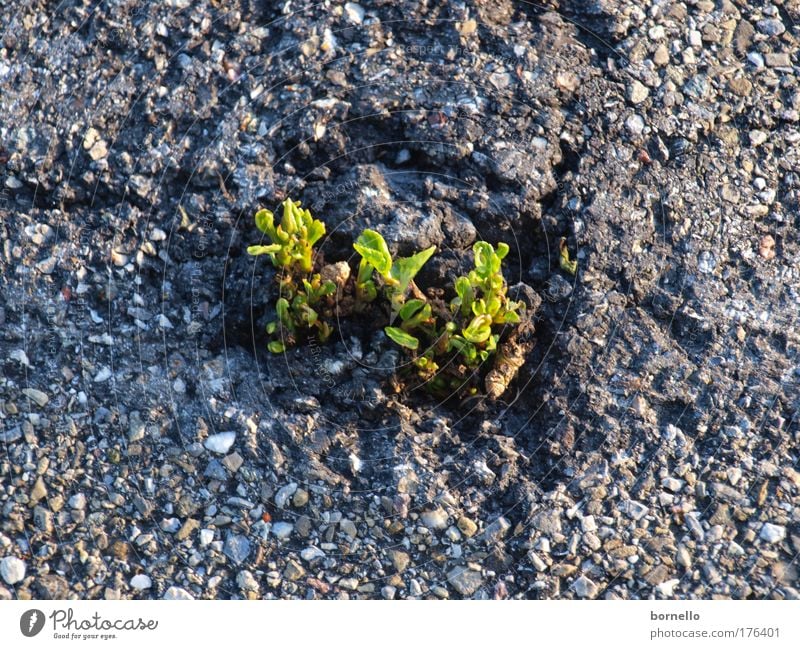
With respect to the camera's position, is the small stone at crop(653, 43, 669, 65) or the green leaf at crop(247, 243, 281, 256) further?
the small stone at crop(653, 43, 669, 65)

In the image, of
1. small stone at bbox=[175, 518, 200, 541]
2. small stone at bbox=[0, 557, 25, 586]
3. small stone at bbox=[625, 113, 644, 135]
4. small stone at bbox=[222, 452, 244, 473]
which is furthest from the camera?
small stone at bbox=[625, 113, 644, 135]

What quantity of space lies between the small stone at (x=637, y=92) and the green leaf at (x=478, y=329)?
118 centimetres

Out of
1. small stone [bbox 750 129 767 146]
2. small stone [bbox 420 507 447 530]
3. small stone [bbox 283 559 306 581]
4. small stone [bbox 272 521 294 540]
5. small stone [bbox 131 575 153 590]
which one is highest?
small stone [bbox 750 129 767 146]

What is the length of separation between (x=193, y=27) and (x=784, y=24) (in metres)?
2.36

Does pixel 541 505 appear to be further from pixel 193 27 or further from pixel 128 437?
pixel 193 27

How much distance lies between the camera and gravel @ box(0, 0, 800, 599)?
271cm

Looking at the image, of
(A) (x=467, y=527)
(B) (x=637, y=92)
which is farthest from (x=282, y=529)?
(B) (x=637, y=92)

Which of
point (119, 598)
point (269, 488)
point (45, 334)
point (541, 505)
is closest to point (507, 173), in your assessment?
point (541, 505)

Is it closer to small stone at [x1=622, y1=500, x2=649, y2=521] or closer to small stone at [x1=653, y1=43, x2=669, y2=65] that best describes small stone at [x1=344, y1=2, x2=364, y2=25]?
small stone at [x1=653, y1=43, x2=669, y2=65]

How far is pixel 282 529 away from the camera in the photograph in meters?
2.73

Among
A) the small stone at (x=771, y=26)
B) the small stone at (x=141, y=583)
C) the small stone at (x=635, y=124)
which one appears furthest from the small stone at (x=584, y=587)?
the small stone at (x=771, y=26)

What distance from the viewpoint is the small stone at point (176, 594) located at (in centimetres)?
261

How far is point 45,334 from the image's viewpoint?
2.98 metres
